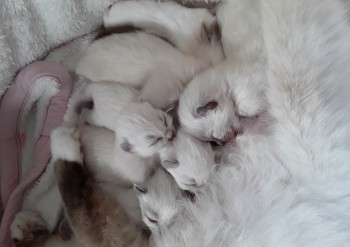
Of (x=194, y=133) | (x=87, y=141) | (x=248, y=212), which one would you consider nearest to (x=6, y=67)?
(x=87, y=141)

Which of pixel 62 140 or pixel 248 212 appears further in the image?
pixel 62 140

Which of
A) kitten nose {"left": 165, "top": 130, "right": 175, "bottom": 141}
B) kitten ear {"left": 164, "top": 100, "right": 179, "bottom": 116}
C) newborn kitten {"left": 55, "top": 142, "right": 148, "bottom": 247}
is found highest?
kitten ear {"left": 164, "top": 100, "right": 179, "bottom": 116}

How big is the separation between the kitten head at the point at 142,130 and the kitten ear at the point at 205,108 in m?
0.10

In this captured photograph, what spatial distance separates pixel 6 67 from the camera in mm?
1572

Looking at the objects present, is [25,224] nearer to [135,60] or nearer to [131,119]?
[131,119]

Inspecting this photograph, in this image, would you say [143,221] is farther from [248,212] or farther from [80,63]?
[80,63]

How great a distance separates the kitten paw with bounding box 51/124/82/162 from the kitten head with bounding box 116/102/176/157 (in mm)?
159

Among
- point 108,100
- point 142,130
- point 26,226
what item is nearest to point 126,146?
point 142,130

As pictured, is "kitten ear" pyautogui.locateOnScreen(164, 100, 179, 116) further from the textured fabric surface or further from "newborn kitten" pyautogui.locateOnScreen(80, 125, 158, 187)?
the textured fabric surface

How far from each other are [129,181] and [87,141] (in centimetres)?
18

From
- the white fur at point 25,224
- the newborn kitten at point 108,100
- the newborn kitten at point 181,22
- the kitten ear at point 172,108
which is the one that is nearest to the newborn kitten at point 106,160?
the newborn kitten at point 108,100

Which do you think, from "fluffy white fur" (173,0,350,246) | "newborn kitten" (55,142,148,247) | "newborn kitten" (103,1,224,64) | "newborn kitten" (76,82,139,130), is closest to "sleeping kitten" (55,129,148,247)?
"newborn kitten" (55,142,148,247)

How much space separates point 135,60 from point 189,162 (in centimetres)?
37

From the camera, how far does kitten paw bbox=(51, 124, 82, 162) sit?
148cm
